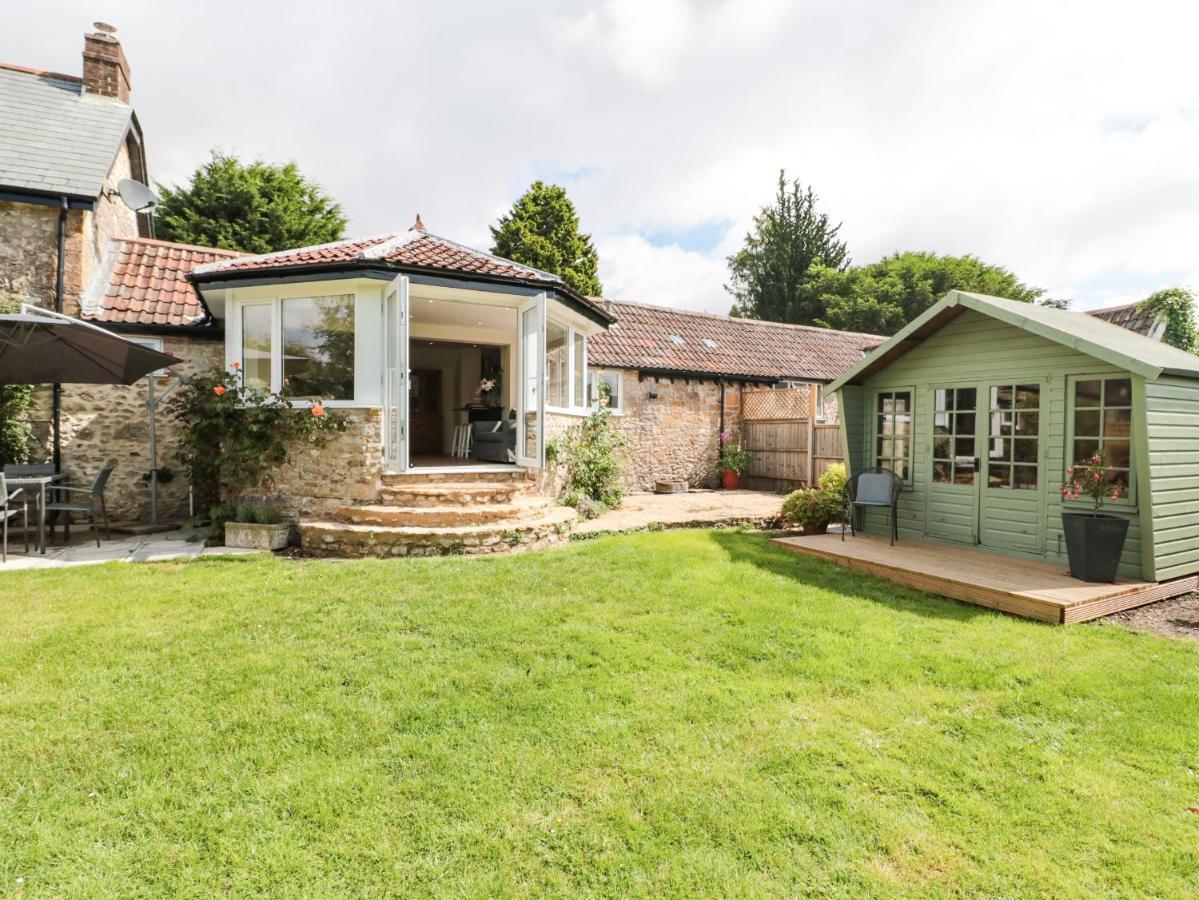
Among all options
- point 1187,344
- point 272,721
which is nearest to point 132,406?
point 272,721

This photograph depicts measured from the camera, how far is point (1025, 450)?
684 centimetres

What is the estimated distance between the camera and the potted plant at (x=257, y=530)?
25.5 feet

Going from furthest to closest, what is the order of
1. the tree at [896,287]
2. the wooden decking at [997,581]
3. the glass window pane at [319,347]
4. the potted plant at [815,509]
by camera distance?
the tree at [896,287], the potted plant at [815,509], the glass window pane at [319,347], the wooden decking at [997,581]

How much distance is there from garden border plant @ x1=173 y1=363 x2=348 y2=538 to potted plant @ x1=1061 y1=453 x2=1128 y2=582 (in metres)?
8.83

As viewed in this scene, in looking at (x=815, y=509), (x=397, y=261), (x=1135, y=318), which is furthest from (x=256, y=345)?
(x=1135, y=318)

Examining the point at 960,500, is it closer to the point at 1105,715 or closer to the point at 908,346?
the point at 908,346

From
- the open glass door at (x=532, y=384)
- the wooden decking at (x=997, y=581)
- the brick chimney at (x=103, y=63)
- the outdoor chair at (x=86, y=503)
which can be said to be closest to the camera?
the wooden decking at (x=997, y=581)

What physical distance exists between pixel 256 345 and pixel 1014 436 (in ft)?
34.2

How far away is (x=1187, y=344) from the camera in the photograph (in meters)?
17.0

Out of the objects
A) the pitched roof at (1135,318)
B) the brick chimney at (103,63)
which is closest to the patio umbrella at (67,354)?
the brick chimney at (103,63)

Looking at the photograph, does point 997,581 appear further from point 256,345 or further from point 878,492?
point 256,345

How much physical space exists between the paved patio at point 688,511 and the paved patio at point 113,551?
5154 mm

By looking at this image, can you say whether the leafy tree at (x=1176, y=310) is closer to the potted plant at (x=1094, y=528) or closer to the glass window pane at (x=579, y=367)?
the potted plant at (x=1094, y=528)

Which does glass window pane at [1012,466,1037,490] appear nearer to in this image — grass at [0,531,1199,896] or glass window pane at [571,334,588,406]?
grass at [0,531,1199,896]
